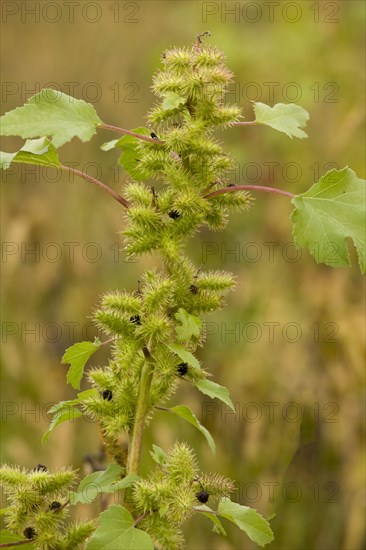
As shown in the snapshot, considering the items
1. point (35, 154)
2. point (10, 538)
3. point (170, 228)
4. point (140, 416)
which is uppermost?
point (35, 154)

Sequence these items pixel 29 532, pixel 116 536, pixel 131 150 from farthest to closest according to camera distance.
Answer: pixel 131 150
pixel 29 532
pixel 116 536

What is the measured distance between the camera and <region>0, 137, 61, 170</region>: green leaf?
47.7 inches

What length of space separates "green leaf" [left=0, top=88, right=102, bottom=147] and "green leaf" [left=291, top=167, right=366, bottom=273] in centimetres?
34

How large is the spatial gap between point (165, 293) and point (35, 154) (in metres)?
0.30

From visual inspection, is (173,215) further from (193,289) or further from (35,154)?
(35,154)

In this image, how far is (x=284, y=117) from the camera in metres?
1.35

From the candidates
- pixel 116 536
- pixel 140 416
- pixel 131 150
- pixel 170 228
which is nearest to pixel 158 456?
pixel 140 416

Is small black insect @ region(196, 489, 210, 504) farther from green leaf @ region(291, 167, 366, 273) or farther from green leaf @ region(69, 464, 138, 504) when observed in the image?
green leaf @ region(291, 167, 366, 273)

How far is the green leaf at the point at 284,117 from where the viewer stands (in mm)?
1328

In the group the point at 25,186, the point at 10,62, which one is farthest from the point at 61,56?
the point at 25,186

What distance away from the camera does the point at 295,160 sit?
4102 mm

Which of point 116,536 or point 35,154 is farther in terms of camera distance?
point 35,154

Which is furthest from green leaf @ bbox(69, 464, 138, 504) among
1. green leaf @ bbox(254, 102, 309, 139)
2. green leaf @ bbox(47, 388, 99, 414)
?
green leaf @ bbox(254, 102, 309, 139)

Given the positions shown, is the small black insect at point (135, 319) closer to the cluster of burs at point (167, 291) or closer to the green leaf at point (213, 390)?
the cluster of burs at point (167, 291)
